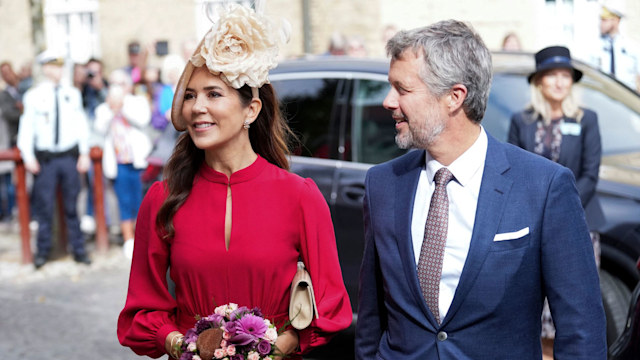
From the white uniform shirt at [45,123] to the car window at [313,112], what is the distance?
14.4 feet

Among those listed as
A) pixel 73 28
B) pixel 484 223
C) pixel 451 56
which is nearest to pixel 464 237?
pixel 484 223

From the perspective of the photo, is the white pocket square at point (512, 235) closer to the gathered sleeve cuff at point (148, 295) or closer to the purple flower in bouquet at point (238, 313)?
the purple flower in bouquet at point (238, 313)

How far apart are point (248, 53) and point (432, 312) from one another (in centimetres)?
109

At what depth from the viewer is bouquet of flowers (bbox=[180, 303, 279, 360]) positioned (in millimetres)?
2799

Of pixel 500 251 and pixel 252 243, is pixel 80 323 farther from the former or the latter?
pixel 500 251

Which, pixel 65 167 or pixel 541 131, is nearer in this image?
pixel 541 131

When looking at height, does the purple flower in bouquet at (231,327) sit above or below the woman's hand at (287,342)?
above

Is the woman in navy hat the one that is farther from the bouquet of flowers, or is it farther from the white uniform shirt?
the white uniform shirt

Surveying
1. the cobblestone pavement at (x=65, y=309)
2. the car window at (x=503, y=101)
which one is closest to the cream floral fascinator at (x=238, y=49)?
the car window at (x=503, y=101)

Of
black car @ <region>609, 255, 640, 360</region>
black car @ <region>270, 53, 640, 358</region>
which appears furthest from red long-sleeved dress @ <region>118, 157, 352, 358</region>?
black car @ <region>270, 53, 640, 358</region>

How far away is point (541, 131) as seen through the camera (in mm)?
5680

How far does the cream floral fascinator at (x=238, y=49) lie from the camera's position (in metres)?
3.04

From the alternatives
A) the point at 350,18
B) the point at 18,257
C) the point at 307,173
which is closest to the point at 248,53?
the point at 307,173

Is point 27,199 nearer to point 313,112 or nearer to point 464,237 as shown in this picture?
point 313,112
